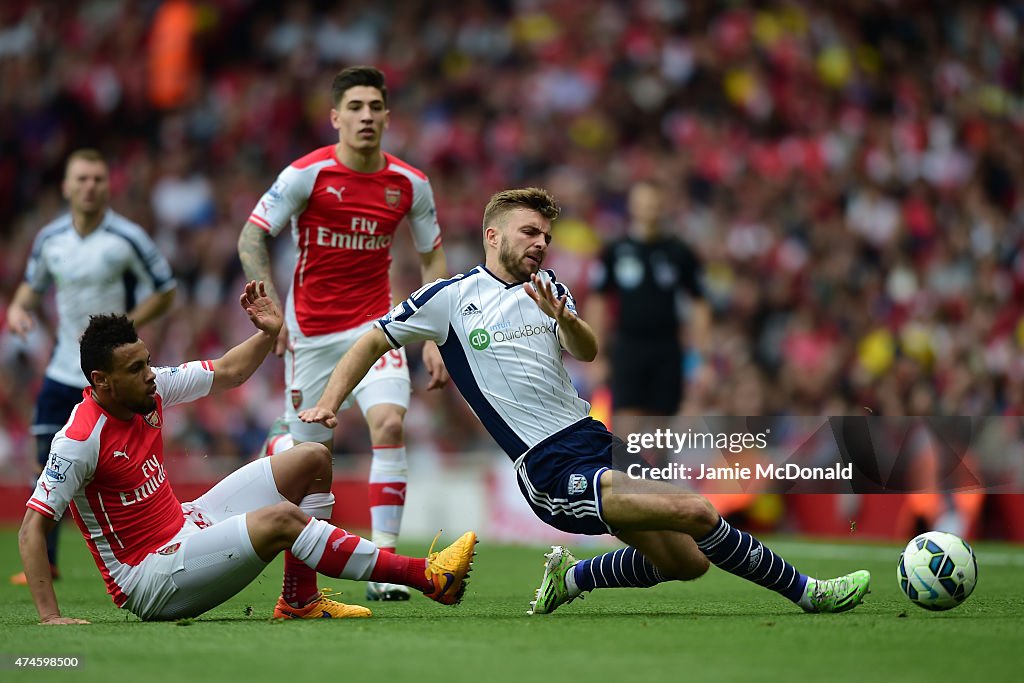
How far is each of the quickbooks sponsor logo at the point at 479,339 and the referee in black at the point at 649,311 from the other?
5135 millimetres

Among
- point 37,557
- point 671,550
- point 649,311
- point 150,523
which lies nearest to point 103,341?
point 150,523

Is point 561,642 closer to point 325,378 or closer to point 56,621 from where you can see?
point 56,621

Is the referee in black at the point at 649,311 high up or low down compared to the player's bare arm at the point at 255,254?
down

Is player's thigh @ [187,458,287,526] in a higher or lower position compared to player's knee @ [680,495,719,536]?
higher

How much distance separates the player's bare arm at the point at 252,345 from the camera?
21.1ft

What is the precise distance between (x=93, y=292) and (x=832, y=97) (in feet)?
40.5

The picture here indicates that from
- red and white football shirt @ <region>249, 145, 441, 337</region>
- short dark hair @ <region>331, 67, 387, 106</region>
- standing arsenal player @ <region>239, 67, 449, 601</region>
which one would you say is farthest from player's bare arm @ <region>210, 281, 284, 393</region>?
short dark hair @ <region>331, 67, 387, 106</region>

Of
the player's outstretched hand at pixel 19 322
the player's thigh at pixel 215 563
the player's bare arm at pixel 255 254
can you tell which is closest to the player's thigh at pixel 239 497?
the player's thigh at pixel 215 563

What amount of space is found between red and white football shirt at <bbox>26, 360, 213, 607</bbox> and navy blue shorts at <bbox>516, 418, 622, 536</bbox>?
1.52 m

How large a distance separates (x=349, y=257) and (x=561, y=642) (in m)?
3.44

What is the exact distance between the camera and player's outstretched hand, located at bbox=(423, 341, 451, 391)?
7387mm

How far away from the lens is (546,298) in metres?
5.66

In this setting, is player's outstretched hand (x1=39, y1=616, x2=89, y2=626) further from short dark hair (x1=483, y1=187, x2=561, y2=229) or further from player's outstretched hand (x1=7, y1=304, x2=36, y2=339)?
player's outstretched hand (x1=7, y1=304, x2=36, y2=339)

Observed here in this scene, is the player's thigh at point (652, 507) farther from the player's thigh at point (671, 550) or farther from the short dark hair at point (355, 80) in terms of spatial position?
the short dark hair at point (355, 80)
